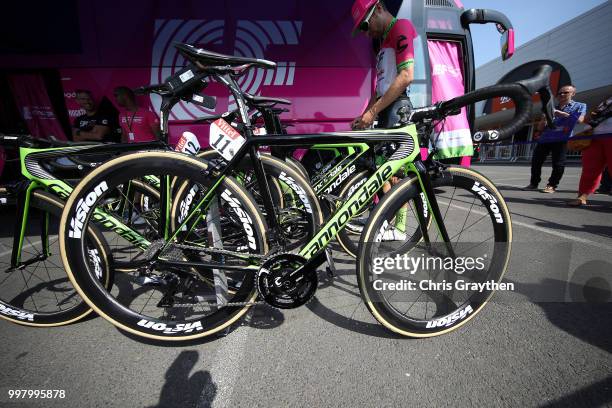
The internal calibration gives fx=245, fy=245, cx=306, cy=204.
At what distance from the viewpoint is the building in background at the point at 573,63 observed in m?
18.5

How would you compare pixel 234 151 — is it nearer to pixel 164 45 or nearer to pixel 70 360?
pixel 70 360

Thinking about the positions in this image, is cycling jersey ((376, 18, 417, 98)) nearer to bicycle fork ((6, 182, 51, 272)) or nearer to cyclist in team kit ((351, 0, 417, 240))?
cyclist in team kit ((351, 0, 417, 240))

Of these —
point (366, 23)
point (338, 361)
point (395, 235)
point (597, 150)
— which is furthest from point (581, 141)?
point (338, 361)

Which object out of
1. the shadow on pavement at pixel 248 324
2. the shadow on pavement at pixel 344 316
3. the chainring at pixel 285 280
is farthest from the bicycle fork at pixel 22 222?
the shadow on pavement at pixel 344 316

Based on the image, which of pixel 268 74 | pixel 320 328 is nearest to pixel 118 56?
pixel 268 74

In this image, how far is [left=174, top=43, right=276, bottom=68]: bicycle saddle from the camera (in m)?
1.40

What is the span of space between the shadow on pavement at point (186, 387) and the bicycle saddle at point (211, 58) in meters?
1.70

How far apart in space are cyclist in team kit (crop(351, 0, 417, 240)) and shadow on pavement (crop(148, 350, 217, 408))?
4.87 ft

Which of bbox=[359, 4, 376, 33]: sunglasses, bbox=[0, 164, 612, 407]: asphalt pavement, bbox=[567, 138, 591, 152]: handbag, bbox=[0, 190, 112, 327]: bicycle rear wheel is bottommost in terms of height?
bbox=[0, 164, 612, 407]: asphalt pavement

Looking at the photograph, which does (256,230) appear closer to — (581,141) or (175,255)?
(175,255)

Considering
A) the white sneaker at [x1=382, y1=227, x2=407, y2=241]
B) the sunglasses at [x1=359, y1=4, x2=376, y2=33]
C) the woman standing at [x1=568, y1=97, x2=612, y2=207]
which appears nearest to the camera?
the sunglasses at [x1=359, y1=4, x2=376, y2=33]

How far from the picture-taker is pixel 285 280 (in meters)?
1.40

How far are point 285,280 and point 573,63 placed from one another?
33.9 m

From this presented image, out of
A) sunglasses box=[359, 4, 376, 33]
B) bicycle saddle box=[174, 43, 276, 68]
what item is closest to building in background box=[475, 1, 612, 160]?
sunglasses box=[359, 4, 376, 33]
